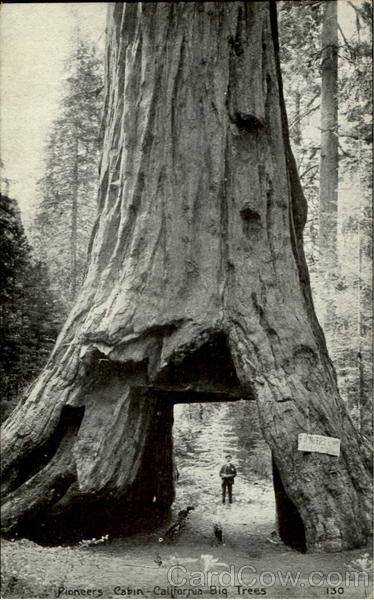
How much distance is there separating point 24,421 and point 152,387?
5.06ft

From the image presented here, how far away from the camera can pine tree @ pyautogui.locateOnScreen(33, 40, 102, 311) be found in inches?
319

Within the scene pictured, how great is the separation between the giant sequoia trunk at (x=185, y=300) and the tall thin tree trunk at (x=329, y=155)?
158 cm

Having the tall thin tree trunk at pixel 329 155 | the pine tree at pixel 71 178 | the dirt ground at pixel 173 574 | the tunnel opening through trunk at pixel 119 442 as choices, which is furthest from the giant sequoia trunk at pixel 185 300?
the tall thin tree trunk at pixel 329 155

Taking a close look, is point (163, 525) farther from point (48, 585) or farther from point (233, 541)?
point (48, 585)

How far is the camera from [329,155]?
33.7ft

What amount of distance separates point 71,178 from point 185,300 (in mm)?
4688

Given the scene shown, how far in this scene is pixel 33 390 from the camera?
21.6ft

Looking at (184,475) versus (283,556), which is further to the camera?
(184,475)

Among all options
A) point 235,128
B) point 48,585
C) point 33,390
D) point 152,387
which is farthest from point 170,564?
point 235,128

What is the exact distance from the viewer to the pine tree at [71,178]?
8112 millimetres

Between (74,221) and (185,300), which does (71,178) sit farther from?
(185,300)

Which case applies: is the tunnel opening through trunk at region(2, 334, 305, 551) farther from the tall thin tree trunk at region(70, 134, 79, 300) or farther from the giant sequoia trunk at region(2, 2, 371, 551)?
the tall thin tree trunk at region(70, 134, 79, 300)

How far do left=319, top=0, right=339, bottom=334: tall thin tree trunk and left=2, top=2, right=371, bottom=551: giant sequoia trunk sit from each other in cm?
158

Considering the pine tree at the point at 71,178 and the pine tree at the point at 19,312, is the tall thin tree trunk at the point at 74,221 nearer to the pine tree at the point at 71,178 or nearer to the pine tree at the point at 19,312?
the pine tree at the point at 71,178
